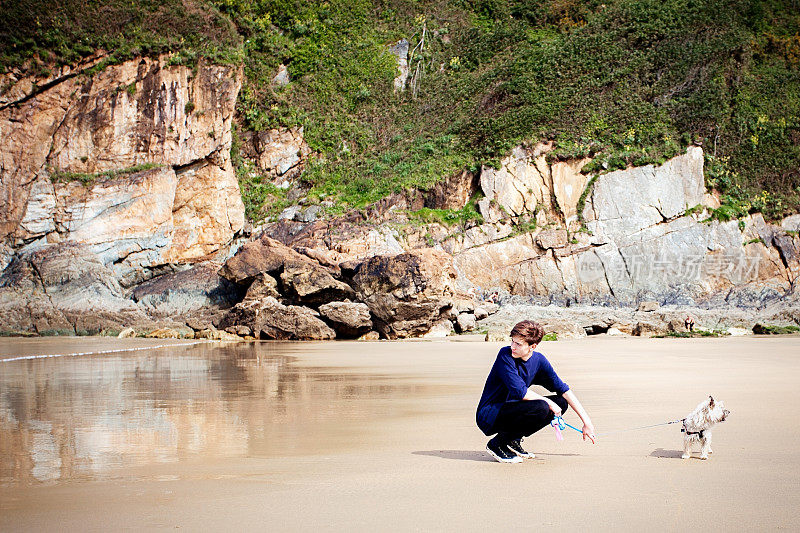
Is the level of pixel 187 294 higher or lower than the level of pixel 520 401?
higher

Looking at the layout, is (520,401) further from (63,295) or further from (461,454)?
(63,295)

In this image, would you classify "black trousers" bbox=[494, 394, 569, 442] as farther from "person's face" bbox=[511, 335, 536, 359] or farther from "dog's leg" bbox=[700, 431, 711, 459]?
"dog's leg" bbox=[700, 431, 711, 459]

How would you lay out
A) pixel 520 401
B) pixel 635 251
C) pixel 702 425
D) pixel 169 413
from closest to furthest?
1. pixel 702 425
2. pixel 520 401
3. pixel 169 413
4. pixel 635 251

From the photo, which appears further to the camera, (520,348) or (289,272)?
(289,272)

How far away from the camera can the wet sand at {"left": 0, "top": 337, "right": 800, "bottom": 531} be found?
3.33m

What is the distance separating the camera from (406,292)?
77.7 feet

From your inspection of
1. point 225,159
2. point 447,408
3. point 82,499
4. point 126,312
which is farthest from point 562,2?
point 82,499

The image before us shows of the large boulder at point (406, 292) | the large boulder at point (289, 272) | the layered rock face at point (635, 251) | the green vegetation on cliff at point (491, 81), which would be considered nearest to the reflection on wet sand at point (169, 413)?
the large boulder at point (406, 292)

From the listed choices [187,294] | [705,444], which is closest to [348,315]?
[187,294]

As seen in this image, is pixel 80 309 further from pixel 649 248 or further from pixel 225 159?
pixel 649 248

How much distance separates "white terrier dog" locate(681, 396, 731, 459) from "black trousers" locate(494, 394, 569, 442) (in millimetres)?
875

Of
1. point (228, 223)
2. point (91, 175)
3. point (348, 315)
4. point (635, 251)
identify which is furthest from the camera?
point (228, 223)

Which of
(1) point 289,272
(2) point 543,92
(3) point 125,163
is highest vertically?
(2) point 543,92

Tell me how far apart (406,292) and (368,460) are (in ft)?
62.4
